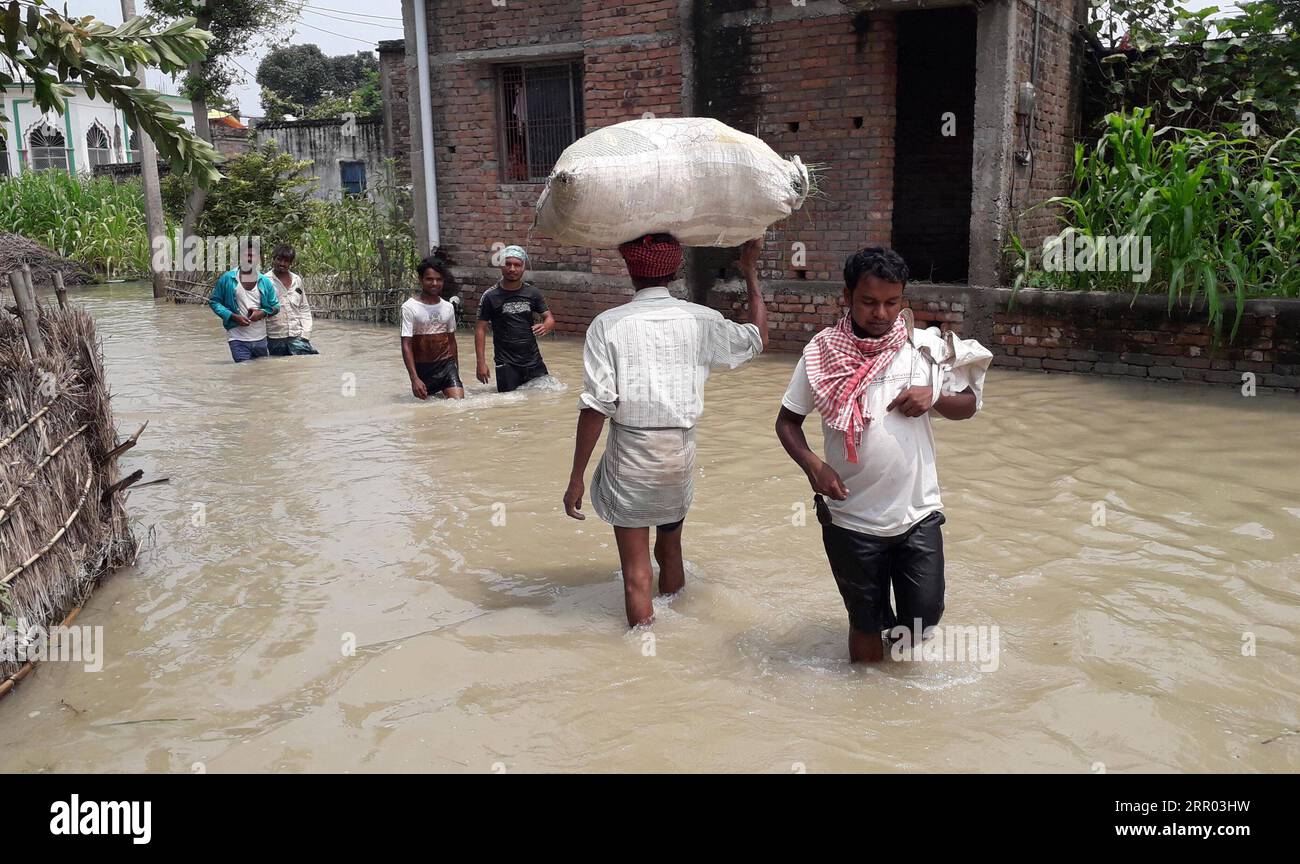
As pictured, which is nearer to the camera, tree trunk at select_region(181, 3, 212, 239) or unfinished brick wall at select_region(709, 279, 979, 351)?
unfinished brick wall at select_region(709, 279, 979, 351)

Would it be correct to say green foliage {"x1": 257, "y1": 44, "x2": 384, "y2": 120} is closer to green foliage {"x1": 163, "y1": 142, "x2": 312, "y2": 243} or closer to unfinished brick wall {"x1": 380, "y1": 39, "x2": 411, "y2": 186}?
green foliage {"x1": 163, "y1": 142, "x2": 312, "y2": 243}

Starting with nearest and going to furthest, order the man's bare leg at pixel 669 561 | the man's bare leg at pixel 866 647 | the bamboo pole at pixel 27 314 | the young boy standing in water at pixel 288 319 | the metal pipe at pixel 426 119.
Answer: the man's bare leg at pixel 866 647 < the man's bare leg at pixel 669 561 < the bamboo pole at pixel 27 314 < the young boy standing in water at pixel 288 319 < the metal pipe at pixel 426 119

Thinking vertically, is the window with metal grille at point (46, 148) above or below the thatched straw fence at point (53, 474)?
above

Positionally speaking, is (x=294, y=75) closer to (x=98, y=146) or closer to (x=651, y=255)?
(x=98, y=146)

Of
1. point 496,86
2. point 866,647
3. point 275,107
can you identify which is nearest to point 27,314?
point 866,647

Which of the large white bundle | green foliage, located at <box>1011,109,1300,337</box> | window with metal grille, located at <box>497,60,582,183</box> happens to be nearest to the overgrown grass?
window with metal grille, located at <box>497,60,582,183</box>

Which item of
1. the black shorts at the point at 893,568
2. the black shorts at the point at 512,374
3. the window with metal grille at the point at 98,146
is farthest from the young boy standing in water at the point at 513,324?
the window with metal grille at the point at 98,146

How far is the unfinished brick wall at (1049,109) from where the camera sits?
9.55 metres

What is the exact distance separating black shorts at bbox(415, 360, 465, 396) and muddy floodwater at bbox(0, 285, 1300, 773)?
953 mm

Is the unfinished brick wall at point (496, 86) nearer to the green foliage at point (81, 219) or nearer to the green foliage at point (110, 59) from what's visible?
the green foliage at point (110, 59)

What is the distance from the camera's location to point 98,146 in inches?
1395

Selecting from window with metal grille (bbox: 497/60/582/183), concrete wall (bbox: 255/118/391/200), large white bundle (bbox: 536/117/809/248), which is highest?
concrete wall (bbox: 255/118/391/200)

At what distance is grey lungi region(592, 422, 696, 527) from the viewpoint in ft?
13.1

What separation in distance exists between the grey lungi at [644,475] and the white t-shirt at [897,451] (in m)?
0.75
